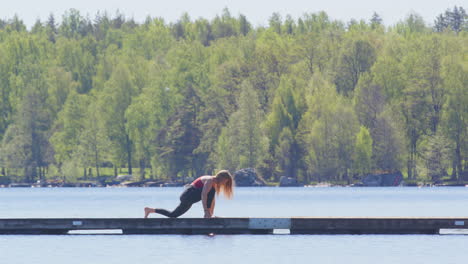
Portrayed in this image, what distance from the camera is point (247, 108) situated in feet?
349

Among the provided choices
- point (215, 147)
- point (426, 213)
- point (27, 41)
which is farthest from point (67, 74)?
point (426, 213)

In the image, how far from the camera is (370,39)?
376 ft

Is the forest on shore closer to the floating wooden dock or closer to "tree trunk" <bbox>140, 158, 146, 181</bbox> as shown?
"tree trunk" <bbox>140, 158, 146, 181</bbox>

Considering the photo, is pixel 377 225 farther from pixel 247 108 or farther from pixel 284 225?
pixel 247 108

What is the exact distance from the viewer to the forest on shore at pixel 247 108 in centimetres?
10425

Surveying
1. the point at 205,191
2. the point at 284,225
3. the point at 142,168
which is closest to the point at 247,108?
the point at 142,168

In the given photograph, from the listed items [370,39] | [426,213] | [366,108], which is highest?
[370,39]

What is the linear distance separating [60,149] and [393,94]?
123 ft

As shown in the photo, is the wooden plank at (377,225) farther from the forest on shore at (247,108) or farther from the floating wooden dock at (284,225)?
the forest on shore at (247,108)

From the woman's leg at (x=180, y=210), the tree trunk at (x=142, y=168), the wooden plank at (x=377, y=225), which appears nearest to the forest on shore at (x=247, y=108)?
the tree trunk at (x=142, y=168)

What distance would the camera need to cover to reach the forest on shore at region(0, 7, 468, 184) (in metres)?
104
